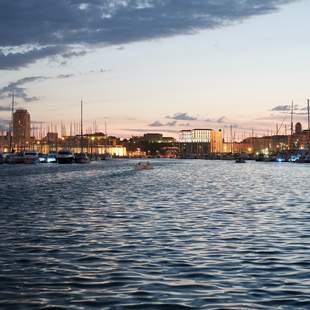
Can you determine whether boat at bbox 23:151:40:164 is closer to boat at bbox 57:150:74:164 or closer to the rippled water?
boat at bbox 57:150:74:164

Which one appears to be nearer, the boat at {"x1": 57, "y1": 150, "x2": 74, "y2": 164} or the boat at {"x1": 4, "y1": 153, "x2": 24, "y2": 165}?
the boat at {"x1": 4, "y1": 153, "x2": 24, "y2": 165}

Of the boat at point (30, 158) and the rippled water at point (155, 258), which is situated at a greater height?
the boat at point (30, 158)

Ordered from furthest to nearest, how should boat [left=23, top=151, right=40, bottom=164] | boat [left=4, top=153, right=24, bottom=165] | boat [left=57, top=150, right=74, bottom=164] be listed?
boat [left=57, top=150, right=74, bottom=164] < boat [left=23, top=151, right=40, bottom=164] < boat [left=4, top=153, right=24, bottom=165]

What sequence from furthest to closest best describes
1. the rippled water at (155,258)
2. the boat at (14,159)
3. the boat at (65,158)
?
the boat at (65,158)
the boat at (14,159)
the rippled water at (155,258)

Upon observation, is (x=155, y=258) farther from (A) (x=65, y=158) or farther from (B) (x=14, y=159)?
(A) (x=65, y=158)

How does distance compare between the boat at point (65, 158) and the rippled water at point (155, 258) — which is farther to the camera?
the boat at point (65, 158)

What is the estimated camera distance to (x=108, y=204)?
34656 mm

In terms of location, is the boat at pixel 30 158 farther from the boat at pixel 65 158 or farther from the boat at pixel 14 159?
the boat at pixel 65 158

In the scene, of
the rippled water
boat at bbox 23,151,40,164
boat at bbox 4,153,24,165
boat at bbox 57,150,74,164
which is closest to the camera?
the rippled water

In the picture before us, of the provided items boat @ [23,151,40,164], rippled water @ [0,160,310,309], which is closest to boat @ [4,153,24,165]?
boat @ [23,151,40,164]

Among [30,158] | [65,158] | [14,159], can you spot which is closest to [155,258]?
[14,159]

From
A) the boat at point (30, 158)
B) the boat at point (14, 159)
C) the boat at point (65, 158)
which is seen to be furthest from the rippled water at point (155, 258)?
the boat at point (65, 158)

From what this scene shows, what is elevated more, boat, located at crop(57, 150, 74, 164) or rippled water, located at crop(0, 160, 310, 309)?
boat, located at crop(57, 150, 74, 164)

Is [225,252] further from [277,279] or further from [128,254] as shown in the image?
[277,279]
